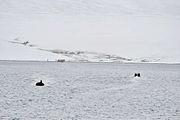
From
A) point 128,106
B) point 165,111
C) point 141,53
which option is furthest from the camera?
point 141,53

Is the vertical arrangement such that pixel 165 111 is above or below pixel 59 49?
below

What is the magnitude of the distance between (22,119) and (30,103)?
7.10m

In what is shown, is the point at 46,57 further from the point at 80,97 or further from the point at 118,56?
the point at 80,97

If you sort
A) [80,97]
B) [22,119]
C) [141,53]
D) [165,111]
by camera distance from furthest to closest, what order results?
1. [141,53]
2. [80,97]
3. [165,111]
4. [22,119]

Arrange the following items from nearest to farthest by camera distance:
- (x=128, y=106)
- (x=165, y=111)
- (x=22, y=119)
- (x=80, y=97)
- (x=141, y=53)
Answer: (x=22, y=119)
(x=165, y=111)
(x=128, y=106)
(x=80, y=97)
(x=141, y=53)

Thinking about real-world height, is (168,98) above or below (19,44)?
below

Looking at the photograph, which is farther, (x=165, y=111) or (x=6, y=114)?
(x=165, y=111)

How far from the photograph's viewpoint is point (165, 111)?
3148 cm

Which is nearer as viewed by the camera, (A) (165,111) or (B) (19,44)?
(A) (165,111)

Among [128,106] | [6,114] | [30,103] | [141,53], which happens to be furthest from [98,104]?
[141,53]

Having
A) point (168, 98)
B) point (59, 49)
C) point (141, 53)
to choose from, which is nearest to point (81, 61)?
point (59, 49)

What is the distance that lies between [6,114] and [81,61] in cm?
17099

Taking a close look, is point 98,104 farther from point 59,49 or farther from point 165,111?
point 59,49

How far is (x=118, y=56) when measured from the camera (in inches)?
7830
